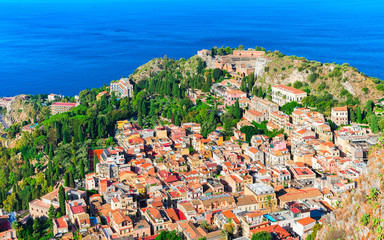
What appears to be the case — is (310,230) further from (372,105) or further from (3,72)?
(3,72)

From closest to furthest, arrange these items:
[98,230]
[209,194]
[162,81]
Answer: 1. [98,230]
2. [209,194]
3. [162,81]

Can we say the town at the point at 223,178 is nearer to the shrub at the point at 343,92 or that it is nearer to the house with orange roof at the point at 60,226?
the house with orange roof at the point at 60,226

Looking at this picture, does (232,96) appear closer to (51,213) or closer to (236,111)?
(236,111)

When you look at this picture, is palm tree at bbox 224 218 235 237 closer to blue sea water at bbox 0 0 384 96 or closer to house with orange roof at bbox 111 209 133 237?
house with orange roof at bbox 111 209 133 237

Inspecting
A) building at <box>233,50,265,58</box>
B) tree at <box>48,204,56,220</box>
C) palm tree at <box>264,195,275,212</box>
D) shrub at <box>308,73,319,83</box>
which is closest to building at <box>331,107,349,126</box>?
shrub at <box>308,73,319,83</box>

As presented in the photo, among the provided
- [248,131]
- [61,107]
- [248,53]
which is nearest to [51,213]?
[248,131]

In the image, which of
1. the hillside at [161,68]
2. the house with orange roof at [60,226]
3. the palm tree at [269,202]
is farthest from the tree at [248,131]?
the hillside at [161,68]

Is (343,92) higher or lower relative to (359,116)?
higher

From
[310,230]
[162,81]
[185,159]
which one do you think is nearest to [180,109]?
[162,81]
